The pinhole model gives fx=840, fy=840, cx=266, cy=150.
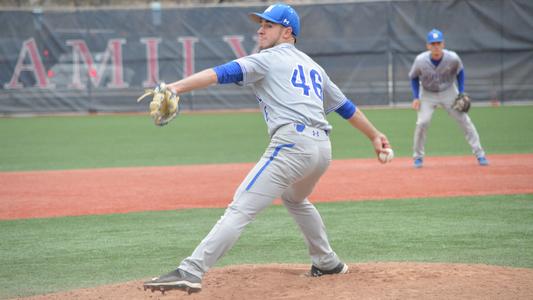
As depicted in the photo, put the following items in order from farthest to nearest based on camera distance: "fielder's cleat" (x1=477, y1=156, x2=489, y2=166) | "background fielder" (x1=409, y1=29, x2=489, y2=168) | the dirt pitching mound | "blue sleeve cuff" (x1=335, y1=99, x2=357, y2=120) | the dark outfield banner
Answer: the dark outfield banner, "background fielder" (x1=409, y1=29, x2=489, y2=168), "fielder's cleat" (x1=477, y1=156, x2=489, y2=166), "blue sleeve cuff" (x1=335, y1=99, x2=357, y2=120), the dirt pitching mound

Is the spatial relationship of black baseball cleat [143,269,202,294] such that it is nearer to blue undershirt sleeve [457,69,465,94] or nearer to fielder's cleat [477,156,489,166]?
fielder's cleat [477,156,489,166]

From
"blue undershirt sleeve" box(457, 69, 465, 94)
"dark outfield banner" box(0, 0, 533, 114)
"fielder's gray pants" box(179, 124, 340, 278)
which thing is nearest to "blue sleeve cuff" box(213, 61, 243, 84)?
"fielder's gray pants" box(179, 124, 340, 278)

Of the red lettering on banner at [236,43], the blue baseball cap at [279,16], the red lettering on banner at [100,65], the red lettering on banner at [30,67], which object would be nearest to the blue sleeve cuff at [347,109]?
the blue baseball cap at [279,16]

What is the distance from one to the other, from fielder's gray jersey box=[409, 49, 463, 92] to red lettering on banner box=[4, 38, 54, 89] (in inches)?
575

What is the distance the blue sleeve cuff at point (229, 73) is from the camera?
509cm

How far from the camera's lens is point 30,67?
81.2ft

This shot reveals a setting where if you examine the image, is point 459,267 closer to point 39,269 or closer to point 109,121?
point 39,269

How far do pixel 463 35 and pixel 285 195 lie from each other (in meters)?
19.2

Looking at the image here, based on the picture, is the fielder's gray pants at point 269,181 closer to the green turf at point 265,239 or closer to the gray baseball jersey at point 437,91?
the green turf at point 265,239

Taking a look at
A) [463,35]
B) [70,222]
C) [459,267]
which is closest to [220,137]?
[463,35]

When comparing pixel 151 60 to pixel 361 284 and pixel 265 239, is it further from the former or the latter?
pixel 361 284

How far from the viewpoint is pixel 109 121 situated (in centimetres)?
2345

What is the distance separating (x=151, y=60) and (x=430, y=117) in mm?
13147

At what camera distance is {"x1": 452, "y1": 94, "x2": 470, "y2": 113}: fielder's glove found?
12.9 m
